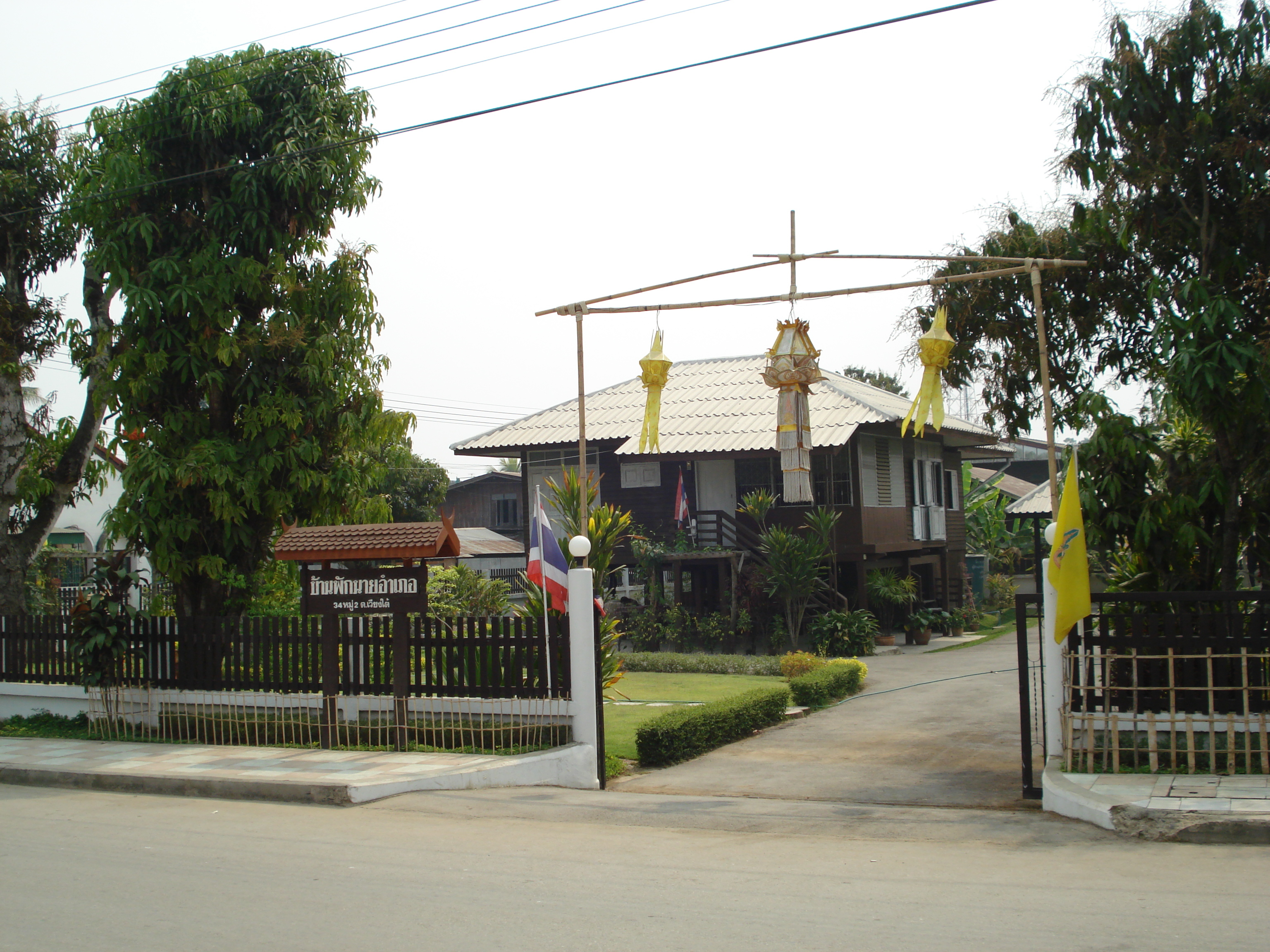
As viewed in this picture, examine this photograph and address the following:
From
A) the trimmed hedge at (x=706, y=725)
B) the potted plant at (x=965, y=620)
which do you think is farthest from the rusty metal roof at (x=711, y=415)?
the trimmed hedge at (x=706, y=725)

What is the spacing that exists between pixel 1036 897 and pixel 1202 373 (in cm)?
529

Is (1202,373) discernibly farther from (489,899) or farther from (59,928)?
(59,928)

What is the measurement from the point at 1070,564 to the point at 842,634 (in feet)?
49.7

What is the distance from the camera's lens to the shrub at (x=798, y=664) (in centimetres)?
1941

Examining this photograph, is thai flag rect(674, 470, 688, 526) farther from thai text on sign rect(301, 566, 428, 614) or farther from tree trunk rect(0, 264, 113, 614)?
thai text on sign rect(301, 566, 428, 614)

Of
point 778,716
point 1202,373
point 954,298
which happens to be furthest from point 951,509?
point 1202,373

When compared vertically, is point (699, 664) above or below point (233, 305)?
below

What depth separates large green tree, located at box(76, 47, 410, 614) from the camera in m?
12.7

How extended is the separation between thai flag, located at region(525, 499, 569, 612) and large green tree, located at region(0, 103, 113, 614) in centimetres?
747

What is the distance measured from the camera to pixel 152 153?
1302 cm

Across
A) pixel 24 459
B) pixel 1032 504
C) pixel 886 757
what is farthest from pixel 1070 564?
pixel 1032 504

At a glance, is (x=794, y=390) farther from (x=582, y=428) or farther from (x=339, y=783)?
(x=339, y=783)

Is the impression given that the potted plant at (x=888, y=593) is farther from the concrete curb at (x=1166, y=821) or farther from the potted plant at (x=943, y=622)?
the concrete curb at (x=1166, y=821)

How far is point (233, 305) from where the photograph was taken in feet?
43.0
